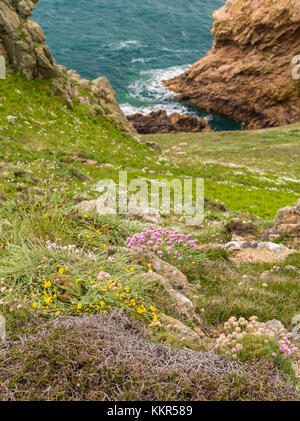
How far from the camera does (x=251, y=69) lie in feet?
223

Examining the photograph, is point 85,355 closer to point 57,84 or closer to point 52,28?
point 57,84

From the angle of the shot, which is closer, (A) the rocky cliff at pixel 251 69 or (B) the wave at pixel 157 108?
(A) the rocky cliff at pixel 251 69

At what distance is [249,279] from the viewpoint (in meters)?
7.50

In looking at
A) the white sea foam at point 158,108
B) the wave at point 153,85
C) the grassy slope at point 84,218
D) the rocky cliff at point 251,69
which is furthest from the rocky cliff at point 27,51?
the rocky cliff at point 251,69

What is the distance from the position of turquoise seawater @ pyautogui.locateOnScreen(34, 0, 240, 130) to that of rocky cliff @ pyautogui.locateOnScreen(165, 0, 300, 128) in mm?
4395

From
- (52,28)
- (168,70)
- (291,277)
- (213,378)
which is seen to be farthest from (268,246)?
(52,28)

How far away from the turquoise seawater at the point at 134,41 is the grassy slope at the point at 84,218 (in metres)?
38.9

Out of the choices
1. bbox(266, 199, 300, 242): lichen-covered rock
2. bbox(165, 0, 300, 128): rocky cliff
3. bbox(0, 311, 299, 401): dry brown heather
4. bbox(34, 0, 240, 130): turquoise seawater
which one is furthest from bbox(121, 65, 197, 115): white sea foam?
bbox(0, 311, 299, 401): dry brown heather

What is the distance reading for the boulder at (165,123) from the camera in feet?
196

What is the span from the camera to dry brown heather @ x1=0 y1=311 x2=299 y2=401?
11.1 ft

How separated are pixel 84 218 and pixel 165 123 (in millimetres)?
55560

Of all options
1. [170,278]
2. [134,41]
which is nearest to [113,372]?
[170,278]

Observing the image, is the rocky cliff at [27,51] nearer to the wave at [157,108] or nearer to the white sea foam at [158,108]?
the wave at [157,108]

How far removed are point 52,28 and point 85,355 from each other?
343ft
